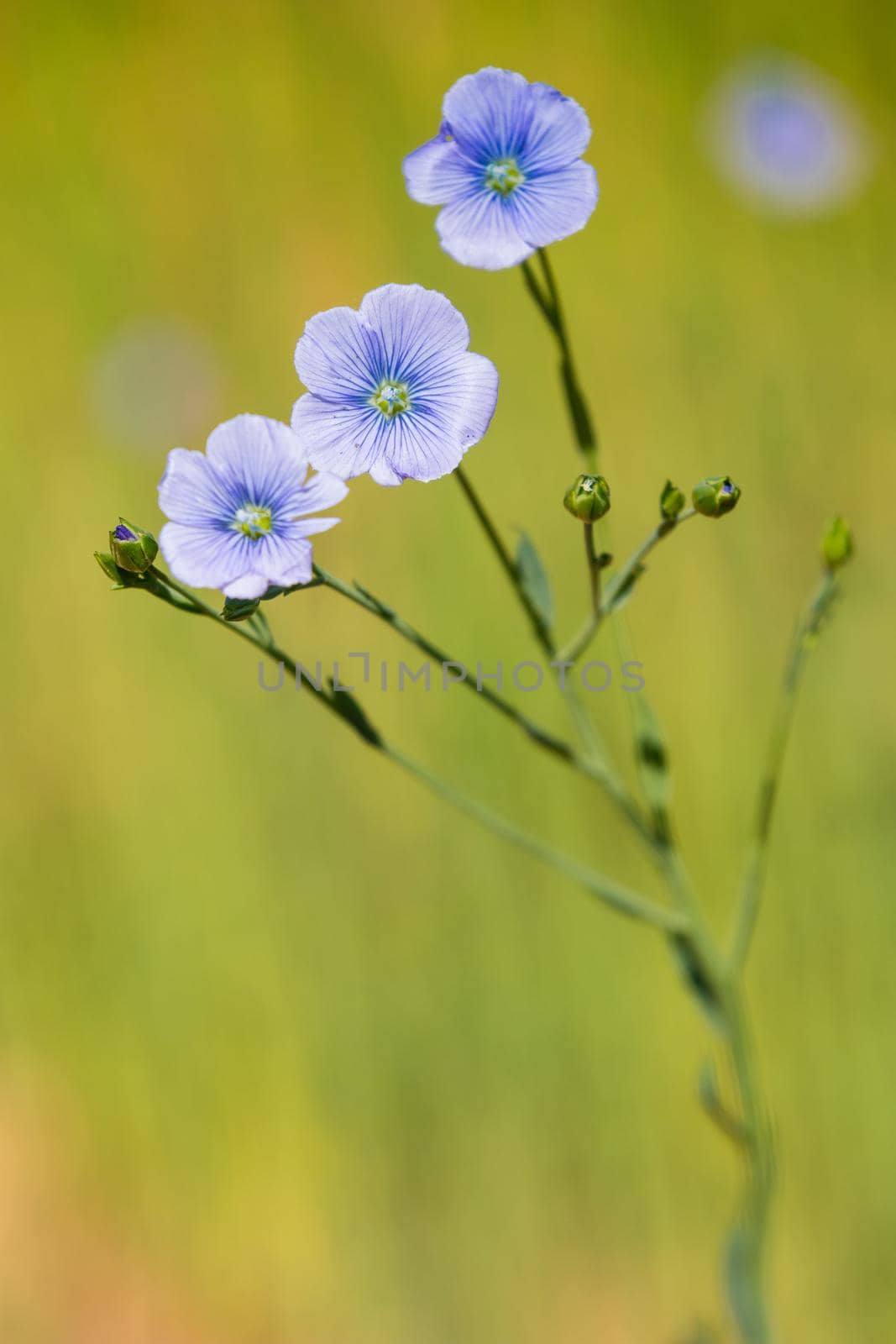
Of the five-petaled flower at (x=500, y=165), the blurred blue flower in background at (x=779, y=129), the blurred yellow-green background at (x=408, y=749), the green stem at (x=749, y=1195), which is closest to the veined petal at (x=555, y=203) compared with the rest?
the five-petaled flower at (x=500, y=165)

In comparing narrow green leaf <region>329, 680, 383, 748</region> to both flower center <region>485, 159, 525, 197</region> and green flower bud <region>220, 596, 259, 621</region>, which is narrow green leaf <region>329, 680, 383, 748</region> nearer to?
green flower bud <region>220, 596, 259, 621</region>

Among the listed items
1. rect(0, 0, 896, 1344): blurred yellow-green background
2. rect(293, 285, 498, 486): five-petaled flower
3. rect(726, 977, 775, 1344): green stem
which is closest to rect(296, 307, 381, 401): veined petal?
rect(293, 285, 498, 486): five-petaled flower

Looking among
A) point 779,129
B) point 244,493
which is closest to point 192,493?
point 244,493

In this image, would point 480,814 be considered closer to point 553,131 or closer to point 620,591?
point 620,591

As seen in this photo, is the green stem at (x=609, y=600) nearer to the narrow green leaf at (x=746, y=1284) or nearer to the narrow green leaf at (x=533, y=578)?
the narrow green leaf at (x=533, y=578)

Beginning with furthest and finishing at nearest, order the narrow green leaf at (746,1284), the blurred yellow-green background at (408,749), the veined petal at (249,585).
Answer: the blurred yellow-green background at (408,749) < the narrow green leaf at (746,1284) < the veined petal at (249,585)

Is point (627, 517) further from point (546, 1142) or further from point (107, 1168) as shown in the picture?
point (107, 1168)
